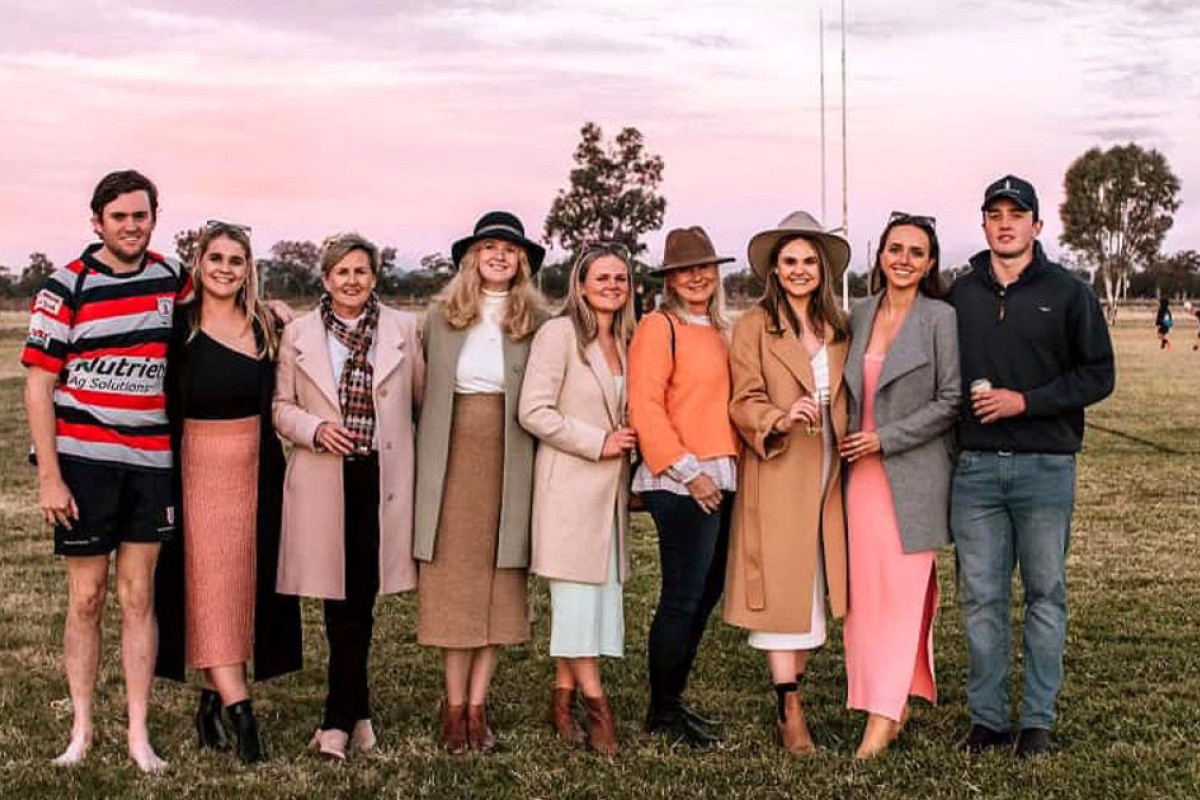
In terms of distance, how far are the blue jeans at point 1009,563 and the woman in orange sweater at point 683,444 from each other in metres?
0.92

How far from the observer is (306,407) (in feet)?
17.4

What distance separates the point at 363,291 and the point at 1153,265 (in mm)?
112342

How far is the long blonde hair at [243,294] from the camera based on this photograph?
518 centimetres

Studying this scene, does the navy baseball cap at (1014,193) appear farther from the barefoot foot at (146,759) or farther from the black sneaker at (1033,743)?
the barefoot foot at (146,759)

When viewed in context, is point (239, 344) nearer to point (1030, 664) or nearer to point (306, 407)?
point (306, 407)

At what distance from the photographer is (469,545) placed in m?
5.43

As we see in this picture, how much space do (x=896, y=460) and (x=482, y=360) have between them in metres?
1.62

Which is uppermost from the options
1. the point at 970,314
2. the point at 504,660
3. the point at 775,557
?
the point at 970,314

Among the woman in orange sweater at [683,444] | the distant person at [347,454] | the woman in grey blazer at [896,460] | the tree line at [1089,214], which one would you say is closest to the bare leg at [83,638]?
the distant person at [347,454]

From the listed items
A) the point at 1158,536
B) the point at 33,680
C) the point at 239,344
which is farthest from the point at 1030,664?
the point at 1158,536

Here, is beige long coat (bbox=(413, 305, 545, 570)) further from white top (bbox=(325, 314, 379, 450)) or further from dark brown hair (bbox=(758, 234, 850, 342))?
dark brown hair (bbox=(758, 234, 850, 342))

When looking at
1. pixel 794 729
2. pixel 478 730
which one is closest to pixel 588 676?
pixel 478 730

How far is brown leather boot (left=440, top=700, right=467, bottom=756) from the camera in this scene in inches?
215

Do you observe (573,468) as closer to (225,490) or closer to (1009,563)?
(225,490)
